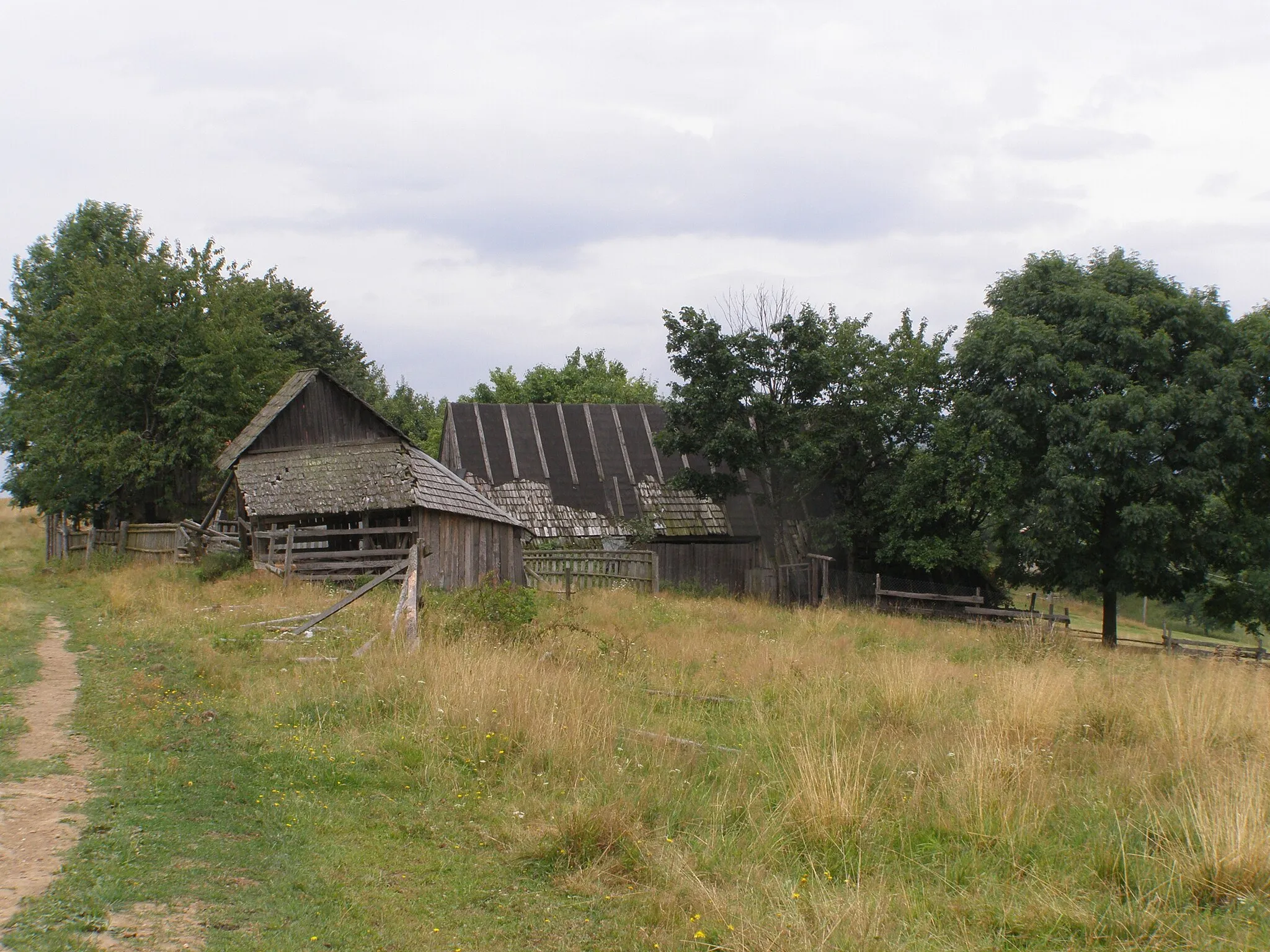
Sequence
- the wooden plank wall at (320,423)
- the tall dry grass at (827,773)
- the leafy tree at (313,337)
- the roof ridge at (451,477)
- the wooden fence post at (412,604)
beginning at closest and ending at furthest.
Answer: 1. the tall dry grass at (827,773)
2. the wooden fence post at (412,604)
3. the roof ridge at (451,477)
4. the wooden plank wall at (320,423)
5. the leafy tree at (313,337)

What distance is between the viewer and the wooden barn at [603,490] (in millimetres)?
30500

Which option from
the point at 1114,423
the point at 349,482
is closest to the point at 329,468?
the point at 349,482

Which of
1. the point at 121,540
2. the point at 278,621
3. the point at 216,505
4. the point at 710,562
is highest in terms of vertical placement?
the point at 216,505

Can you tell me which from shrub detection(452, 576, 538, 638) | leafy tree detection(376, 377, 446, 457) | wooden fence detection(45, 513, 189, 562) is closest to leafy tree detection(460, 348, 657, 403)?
leafy tree detection(376, 377, 446, 457)

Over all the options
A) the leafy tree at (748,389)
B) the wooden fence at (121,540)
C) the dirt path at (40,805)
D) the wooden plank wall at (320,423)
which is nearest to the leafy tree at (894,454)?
the leafy tree at (748,389)

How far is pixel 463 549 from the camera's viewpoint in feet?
78.4

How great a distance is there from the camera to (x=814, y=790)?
6027mm

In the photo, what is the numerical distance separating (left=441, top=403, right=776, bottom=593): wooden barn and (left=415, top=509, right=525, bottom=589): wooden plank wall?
13.5ft

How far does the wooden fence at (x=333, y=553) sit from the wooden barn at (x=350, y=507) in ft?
0.09

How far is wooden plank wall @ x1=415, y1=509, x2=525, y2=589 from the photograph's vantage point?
74.2 feet

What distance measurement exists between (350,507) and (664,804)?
17428 mm

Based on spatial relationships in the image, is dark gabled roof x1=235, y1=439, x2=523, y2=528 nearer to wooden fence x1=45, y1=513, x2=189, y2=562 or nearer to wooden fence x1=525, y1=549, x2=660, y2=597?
wooden fence x1=525, y1=549, x2=660, y2=597

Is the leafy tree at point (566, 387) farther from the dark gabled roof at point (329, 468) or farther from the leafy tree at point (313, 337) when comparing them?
the dark gabled roof at point (329, 468)

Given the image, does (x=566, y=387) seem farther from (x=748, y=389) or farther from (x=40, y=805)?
(x=40, y=805)
